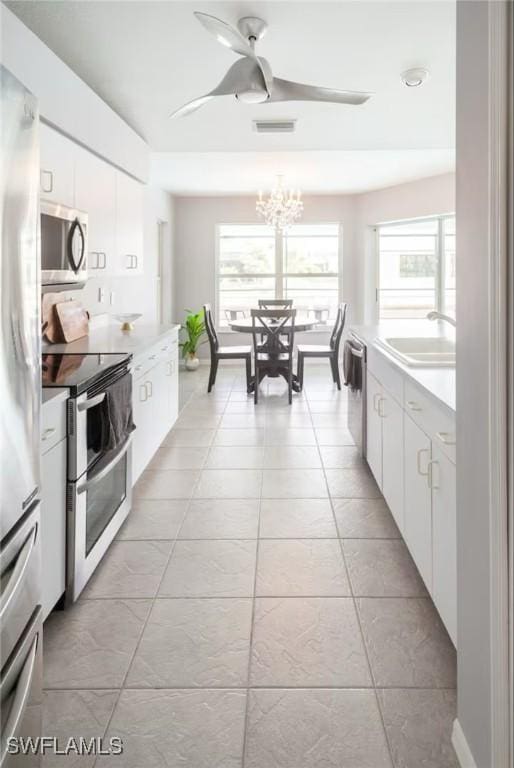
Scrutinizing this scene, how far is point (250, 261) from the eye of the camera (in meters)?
8.88

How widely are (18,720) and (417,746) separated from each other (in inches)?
40.0

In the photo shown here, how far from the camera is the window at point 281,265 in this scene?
347 inches

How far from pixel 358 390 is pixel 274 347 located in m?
2.61

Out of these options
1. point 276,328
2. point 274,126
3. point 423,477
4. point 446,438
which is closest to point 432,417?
point 446,438

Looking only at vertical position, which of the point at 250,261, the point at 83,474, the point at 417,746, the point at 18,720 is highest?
the point at 250,261

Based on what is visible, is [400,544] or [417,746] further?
[400,544]

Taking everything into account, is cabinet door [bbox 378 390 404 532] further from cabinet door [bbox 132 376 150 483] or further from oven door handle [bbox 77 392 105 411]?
cabinet door [bbox 132 376 150 483]

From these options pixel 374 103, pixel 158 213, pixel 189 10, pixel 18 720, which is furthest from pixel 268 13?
pixel 158 213

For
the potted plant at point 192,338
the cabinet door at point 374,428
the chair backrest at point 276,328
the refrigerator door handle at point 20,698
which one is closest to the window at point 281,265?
the potted plant at point 192,338

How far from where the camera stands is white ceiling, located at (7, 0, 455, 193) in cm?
259

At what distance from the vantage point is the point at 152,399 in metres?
3.90

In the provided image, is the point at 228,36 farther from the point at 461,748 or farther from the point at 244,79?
the point at 461,748

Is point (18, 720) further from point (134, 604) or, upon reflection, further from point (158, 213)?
point (158, 213)

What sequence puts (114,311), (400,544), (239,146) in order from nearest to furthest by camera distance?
(400,544) → (239,146) → (114,311)
